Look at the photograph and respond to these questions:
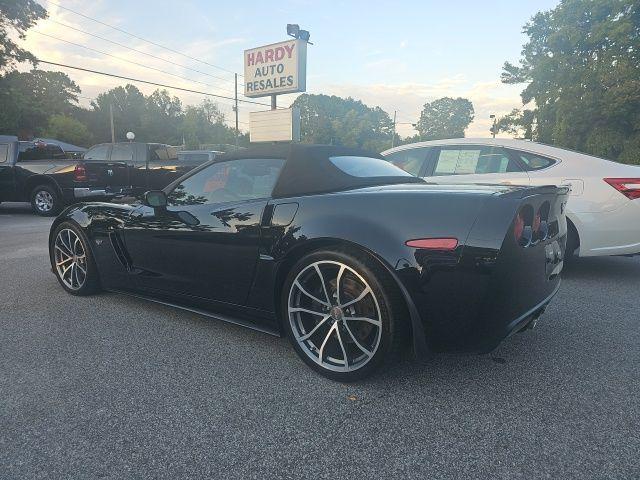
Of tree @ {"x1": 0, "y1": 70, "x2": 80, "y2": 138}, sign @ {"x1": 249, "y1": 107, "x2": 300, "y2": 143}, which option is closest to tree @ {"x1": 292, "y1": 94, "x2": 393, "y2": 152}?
tree @ {"x1": 0, "y1": 70, "x2": 80, "y2": 138}

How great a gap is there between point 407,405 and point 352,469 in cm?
57

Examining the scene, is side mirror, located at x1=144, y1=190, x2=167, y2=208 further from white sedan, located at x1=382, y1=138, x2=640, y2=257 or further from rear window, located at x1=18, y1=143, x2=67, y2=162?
rear window, located at x1=18, y1=143, x2=67, y2=162

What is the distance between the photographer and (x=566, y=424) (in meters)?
2.05

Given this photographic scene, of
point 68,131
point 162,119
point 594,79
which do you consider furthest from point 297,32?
point 162,119

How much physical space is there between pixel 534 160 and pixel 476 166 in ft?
2.01

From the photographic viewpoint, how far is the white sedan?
4328 mm

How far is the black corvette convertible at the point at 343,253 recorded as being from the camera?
2098 mm

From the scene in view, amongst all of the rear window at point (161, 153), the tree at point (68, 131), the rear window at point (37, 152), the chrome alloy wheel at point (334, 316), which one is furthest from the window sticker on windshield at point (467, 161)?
the tree at point (68, 131)

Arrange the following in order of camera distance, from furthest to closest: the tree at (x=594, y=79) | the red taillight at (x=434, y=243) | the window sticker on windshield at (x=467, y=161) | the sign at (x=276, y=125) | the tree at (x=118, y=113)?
1. the tree at (x=118, y=113)
2. the tree at (x=594, y=79)
3. the sign at (x=276, y=125)
4. the window sticker on windshield at (x=467, y=161)
5. the red taillight at (x=434, y=243)

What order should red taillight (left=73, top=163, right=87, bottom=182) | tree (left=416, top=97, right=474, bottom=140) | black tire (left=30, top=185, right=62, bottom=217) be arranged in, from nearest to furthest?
red taillight (left=73, top=163, right=87, bottom=182) → black tire (left=30, top=185, right=62, bottom=217) → tree (left=416, top=97, right=474, bottom=140)

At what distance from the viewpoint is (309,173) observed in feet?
9.14

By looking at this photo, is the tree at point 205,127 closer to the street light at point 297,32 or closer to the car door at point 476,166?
the street light at point 297,32

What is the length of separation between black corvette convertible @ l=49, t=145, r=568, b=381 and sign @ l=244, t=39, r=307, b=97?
13.4m

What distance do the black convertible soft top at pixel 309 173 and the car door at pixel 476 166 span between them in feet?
7.62
